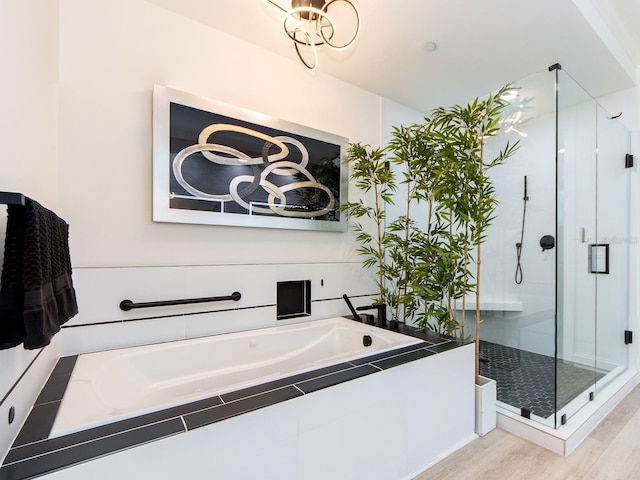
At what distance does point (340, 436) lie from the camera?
1293mm

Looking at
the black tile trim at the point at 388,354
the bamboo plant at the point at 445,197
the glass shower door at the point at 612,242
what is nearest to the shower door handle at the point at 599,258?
the glass shower door at the point at 612,242

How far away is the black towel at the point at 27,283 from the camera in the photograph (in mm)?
762

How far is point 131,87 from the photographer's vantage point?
1.77m

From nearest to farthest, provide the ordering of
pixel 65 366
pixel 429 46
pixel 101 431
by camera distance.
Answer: pixel 101 431 < pixel 65 366 < pixel 429 46

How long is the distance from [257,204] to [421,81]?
181cm

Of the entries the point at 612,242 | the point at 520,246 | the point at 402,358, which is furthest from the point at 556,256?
the point at 402,358

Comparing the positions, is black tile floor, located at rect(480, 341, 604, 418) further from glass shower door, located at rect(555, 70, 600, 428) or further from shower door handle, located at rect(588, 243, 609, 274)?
shower door handle, located at rect(588, 243, 609, 274)

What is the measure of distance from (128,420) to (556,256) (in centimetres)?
258

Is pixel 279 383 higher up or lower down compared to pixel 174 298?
lower down

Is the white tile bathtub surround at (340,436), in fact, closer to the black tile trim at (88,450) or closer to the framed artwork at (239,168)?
the black tile trim at (88,450)

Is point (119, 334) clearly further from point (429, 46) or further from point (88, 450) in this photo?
point (429, 46)

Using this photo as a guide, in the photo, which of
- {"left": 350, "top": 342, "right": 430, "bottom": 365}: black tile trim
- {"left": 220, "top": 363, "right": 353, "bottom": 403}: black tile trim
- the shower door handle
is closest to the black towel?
{"left": 220, "top": 363, "right": 353, "bottom": 403}: black tile trim

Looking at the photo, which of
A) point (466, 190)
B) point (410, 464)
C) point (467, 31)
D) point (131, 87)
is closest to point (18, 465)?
→ point (410, 464)

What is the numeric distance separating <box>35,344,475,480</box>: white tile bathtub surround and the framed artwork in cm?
124
